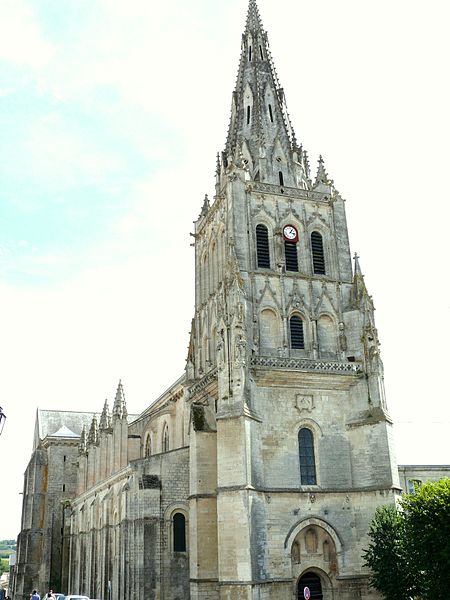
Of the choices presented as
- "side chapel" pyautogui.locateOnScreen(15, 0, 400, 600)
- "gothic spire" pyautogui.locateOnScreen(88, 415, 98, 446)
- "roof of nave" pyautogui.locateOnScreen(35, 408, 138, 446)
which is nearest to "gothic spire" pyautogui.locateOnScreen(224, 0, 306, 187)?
"side chapel" pyautogui.locateOnScreen(15, 0, 400, 600)

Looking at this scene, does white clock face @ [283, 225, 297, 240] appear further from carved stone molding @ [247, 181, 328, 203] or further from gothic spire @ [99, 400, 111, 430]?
gothic spire @ [99, 400, 111, 430]

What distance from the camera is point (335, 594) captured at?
2980 cm

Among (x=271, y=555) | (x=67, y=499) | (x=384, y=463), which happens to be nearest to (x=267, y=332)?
(x=384, y=463)

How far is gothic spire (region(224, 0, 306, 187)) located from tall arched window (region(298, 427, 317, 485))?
15.1 meters

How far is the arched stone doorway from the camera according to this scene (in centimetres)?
2970

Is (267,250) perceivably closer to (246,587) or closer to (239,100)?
(239,100)

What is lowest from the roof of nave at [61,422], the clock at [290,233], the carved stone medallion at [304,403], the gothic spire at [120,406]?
the carved stone medallion at [304,403]

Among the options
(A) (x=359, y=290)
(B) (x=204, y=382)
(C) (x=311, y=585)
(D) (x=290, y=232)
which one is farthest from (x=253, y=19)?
(C) (x=311, y=585)

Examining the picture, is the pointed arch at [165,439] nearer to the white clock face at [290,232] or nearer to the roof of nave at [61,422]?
the white clock face at [290,232]

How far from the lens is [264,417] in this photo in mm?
31422

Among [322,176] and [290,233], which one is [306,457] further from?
[322,176]

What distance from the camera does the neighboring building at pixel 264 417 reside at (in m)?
29.5

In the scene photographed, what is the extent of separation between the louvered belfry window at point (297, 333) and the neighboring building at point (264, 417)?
0.20 feet

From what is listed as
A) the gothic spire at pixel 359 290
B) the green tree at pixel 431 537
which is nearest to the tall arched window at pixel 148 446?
the gothic spire at pixel 359 290
